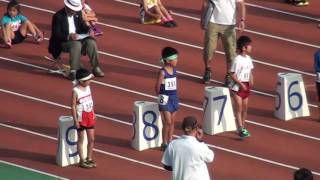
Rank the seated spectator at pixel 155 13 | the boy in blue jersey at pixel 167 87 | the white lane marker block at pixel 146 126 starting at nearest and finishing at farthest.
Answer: the boy in blue jersey at pixel 167 87 < the white lane marker block at pixel 146 126 < the seated spectator at pixel 155 13

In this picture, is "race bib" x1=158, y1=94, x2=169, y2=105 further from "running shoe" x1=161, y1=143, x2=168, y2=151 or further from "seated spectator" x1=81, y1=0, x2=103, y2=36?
"seated spectator" x1=81, y1=0, x2=103, y2=36

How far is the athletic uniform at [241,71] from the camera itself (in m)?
17.8

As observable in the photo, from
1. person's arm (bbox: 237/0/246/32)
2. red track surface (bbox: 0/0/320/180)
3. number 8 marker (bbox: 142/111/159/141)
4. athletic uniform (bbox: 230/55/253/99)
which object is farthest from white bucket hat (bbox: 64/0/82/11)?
athletic uniform (bbox: 230/55/253/99)

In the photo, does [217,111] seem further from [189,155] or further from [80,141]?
[189,155]

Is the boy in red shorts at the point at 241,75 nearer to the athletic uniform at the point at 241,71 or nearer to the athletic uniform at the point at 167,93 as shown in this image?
the athletic uniform at the point at 241,71

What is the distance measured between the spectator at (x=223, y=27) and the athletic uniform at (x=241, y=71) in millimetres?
1926

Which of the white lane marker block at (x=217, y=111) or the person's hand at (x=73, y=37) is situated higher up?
the person's hand at (x=73, y=37)

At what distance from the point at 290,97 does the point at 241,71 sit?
1492mm

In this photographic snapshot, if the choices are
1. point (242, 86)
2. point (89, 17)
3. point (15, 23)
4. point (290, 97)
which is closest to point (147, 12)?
point (89, 17)

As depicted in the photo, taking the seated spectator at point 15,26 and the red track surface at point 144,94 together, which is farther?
the seated spectator at point 15,26

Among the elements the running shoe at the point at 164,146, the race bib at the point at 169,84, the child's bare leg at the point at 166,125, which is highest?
the race bib at the point at 169,84

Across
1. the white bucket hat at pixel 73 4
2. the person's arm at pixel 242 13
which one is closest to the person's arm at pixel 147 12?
the white bucket hat at pixel 73 4

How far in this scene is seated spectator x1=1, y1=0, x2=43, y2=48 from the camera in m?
21.9

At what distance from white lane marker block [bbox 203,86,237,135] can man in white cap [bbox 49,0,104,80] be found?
117 inches
